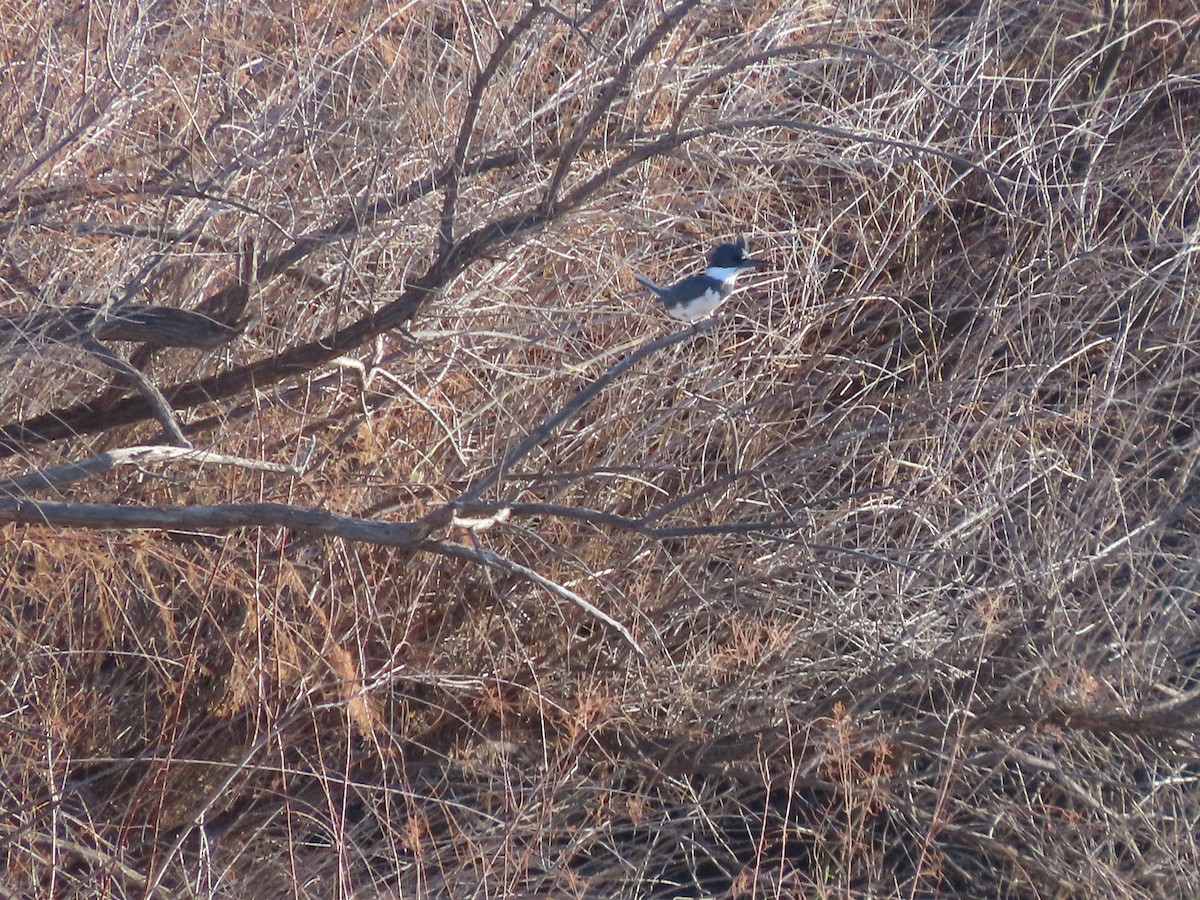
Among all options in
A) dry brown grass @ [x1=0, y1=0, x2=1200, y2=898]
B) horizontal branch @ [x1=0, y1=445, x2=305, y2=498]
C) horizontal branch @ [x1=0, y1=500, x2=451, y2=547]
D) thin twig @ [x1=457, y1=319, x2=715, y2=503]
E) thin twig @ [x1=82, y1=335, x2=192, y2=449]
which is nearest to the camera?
thin twig @ [x1=457, y1=319, x2=715, y2=503]

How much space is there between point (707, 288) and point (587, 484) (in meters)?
0.89

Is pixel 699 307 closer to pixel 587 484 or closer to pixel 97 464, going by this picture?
pixel 587 484


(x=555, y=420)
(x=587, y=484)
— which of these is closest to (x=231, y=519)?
(x=555, y=420)

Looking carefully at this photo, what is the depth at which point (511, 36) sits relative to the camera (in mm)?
3025

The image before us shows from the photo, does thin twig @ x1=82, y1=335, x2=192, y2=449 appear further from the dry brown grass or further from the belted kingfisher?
the belted kingfisher

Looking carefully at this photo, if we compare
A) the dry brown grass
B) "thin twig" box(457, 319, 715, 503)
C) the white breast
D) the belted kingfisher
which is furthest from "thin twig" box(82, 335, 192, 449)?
the white breast

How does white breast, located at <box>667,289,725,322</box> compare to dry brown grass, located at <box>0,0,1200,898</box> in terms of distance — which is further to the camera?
white breast, located at <box>667,289,725,322</box>

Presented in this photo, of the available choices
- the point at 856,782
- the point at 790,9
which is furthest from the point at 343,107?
the point at 856,782

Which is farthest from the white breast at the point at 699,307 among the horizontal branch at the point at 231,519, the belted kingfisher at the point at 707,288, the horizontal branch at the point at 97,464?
the horizontal branch at the point at 97,464

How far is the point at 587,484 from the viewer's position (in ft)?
14.3

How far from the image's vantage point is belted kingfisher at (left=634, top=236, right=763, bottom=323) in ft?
12.4

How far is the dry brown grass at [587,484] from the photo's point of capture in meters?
3.53

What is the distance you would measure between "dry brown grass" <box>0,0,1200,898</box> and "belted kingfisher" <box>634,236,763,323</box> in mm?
245

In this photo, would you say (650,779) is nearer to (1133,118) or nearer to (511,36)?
(511,36)
